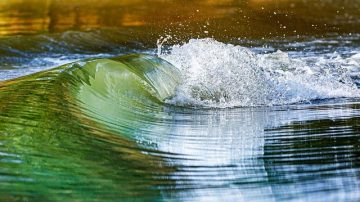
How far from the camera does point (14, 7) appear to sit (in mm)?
21672

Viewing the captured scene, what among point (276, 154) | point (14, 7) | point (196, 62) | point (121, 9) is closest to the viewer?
point (276, 154)

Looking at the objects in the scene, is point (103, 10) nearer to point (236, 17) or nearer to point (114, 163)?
point (236, 17)

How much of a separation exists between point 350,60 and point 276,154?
726 cm


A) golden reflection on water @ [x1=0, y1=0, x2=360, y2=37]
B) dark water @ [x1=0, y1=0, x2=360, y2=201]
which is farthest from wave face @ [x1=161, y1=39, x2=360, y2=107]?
golden reflection on water @ [x1=0, y1=0, x2=360, y2=37]

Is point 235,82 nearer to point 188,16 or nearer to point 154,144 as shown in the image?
point 154,144

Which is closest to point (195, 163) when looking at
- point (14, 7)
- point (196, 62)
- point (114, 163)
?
point (114, 163)

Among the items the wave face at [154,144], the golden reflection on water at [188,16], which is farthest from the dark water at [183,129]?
the golden reflection on water at [188,16]

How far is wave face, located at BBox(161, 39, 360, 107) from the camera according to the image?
602 centimetres

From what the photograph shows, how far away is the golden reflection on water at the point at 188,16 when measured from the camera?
630 inches

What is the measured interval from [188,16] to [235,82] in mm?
12476

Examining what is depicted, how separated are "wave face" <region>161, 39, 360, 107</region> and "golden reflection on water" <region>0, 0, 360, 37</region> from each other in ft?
26.0

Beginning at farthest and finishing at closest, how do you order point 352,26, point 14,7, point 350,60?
Result: point 14,7 < point 352,26 < point 350,60

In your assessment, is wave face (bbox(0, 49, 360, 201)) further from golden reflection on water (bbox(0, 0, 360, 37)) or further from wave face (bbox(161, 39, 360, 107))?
golden reflection on water (bbox(0, 0, 360, 37))

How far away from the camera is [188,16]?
1877 centimetres
